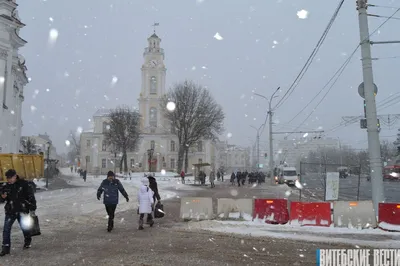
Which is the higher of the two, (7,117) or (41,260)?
(7,117)

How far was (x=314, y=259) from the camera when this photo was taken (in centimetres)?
797

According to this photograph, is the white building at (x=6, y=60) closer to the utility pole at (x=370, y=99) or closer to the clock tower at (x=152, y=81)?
the utility pole at (x=370, y=99)

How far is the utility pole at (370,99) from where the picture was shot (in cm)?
1299

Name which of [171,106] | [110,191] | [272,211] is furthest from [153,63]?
[110,191]

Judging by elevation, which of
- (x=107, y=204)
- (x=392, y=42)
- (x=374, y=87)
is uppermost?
(x=392, y=42)

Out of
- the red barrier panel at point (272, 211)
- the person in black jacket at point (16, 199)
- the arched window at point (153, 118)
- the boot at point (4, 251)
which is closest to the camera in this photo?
the boot at point (4, 251)

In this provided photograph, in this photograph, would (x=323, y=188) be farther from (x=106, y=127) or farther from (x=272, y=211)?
(x=106, y=127)

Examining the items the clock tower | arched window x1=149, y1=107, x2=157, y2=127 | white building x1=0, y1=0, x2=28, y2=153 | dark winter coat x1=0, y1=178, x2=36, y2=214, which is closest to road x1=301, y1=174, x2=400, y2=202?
dark winter coat x1=0, y1=178, x2=36, y2=214

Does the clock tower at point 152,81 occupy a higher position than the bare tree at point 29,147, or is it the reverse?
the clock tower at point 152,81

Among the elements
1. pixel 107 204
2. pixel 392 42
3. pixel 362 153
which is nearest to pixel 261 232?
pixel 107 204

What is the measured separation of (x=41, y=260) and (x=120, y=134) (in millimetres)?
67460

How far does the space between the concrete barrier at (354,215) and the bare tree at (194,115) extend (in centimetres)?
5269

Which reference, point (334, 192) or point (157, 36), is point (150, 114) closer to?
point (157, 36)

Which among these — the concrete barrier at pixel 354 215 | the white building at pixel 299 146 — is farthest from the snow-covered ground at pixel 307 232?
Result: the white building at pixel 299 146
